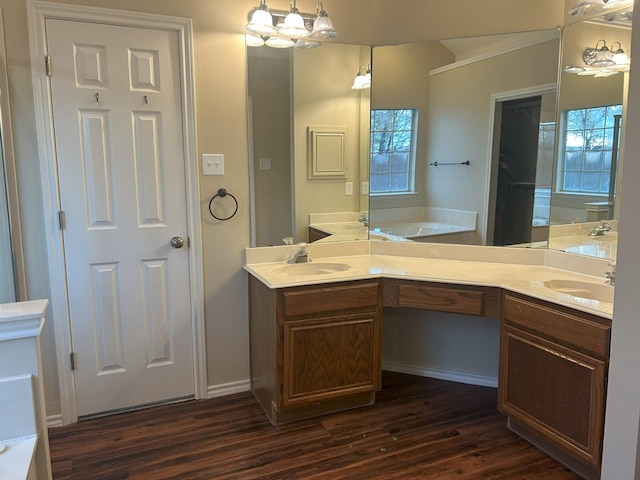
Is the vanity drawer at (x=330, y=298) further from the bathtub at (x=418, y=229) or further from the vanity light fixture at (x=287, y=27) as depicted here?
the vanity light fixture at (x=287, y=27)

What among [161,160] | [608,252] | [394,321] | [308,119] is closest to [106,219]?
[161,160]

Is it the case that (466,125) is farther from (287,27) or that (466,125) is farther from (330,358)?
(330,358)

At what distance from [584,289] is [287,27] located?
2061 mm

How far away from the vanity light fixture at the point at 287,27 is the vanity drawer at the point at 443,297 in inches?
57.4

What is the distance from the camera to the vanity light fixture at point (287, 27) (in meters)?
2.62

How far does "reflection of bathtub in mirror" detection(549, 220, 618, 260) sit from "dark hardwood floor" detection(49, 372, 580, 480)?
983 mm

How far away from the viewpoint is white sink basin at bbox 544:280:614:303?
227 centimetres

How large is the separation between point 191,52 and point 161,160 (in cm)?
59

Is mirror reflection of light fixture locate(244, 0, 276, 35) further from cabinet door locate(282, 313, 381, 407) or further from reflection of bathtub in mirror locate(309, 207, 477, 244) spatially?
cabinet door locate(282, 313, 381, 407)

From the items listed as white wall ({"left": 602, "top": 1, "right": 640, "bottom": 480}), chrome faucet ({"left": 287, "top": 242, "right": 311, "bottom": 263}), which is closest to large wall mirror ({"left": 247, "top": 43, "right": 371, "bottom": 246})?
chrome faucet ({"left": 287, "top": 242, "right": 311, "bottom": 263})

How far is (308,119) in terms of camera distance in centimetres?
292

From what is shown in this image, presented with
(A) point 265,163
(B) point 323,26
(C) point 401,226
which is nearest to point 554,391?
(C) point 401,226

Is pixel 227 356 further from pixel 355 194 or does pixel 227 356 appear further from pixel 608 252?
pixel 608 252

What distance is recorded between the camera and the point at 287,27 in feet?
8.80
